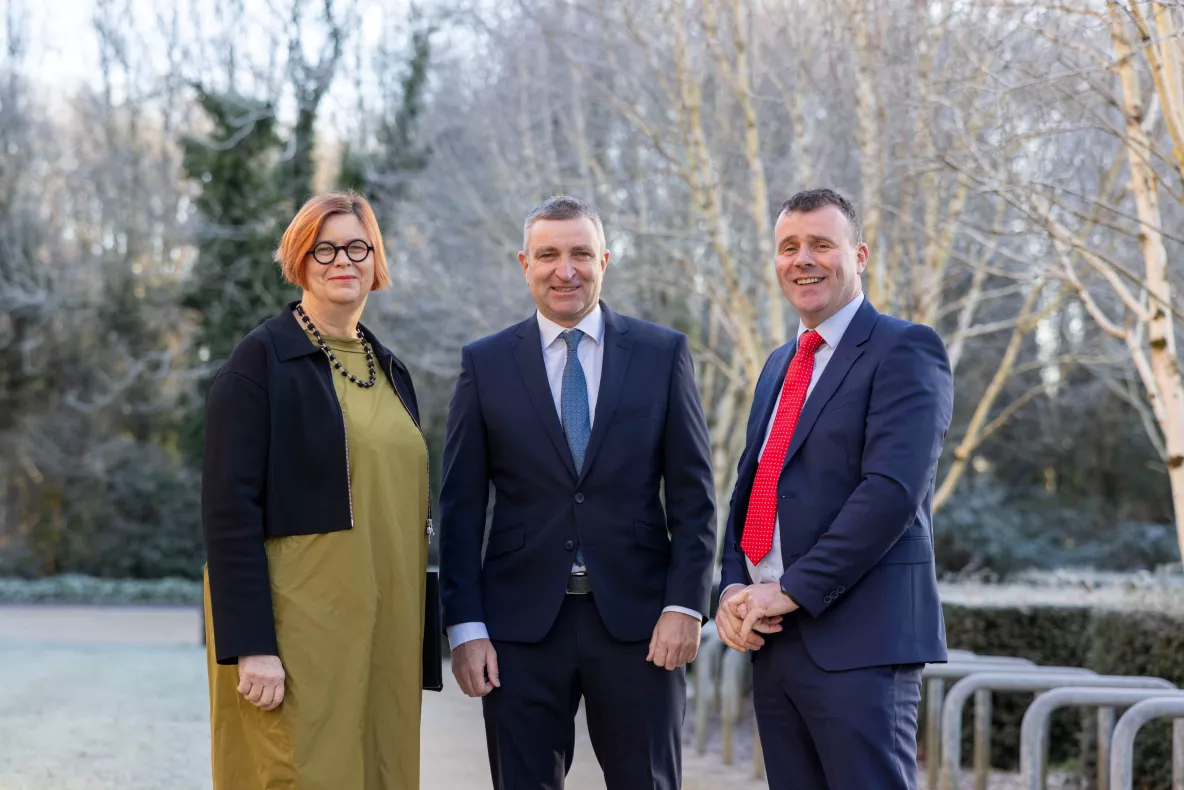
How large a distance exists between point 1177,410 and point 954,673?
149cm

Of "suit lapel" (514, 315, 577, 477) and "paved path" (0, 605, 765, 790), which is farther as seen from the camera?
"paved path" (0, 605, 765, 790)

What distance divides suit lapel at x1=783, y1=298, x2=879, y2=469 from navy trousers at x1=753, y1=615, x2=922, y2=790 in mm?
488

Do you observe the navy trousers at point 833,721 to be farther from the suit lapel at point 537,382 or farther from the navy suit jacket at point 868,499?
the suit lapel at point 537,382

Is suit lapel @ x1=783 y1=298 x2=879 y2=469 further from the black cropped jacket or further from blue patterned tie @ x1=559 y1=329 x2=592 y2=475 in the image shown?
the black cropped jacket

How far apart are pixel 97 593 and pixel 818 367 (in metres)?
21.4

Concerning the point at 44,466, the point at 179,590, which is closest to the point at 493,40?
the point at 179,590

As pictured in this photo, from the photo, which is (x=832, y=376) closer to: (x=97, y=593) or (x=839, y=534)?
(x=839, y=534)

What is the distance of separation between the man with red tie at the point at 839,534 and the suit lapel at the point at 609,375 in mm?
417

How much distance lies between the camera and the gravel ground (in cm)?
730

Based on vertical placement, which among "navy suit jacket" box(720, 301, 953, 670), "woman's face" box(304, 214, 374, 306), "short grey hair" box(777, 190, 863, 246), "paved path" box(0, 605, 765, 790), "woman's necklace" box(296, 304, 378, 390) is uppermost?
"short grey hair" box(777, 190, 863, 246)

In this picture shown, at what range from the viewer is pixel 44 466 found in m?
24.0

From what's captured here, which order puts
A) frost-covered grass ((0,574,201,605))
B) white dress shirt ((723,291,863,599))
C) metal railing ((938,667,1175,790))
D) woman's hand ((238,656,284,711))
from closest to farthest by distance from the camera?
woman's hand ((238,656,284,711)), white dress shirt ((723,291,863,599)), metal railing ((938,667,1175,790)), frost-covered grass ((0,574,201,605))

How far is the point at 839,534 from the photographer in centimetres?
323

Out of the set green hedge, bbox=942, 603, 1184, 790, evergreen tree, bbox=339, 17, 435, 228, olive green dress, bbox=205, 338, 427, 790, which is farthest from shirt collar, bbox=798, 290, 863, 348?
evergreen tree, bbox=339, 17, 435, 228
